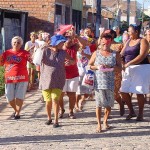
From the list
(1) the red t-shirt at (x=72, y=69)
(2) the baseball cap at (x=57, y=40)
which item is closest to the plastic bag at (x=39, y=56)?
(2) the baseball cap at (x=57, y=40)

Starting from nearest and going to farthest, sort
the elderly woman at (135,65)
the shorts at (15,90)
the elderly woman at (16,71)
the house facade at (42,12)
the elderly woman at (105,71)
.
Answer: the elderly woman at (105,71)
the elderly woman at (135,65)
the elderly woman at (16,71)
the shorts at (15,90)
the house facade at (42,12)

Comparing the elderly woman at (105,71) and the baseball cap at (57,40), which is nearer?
the elderly woman at (105,71)

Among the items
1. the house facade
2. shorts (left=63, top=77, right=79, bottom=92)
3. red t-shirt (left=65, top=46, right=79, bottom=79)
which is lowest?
shorts (left=63, top=77, right=79, bottom=92)

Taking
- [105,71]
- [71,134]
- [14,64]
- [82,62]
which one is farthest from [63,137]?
[82,62]

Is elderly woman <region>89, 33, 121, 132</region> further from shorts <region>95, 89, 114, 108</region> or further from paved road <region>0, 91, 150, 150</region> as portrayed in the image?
paved road <region>0, 91, 150, 150</region>

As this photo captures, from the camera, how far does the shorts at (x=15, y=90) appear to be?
9281 mm

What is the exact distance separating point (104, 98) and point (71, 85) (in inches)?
46.7

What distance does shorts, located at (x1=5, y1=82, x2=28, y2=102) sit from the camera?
9.28 metres

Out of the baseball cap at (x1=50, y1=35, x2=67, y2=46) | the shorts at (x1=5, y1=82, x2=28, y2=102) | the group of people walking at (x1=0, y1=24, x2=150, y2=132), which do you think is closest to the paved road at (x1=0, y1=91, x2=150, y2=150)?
the group of people walking at (x1=0, y1=24, x2=150, y2=132)

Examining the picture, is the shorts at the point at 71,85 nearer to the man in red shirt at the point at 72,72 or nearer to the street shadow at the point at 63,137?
the man in red shirt at the point at 72,72

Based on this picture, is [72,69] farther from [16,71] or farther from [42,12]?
[42,12]

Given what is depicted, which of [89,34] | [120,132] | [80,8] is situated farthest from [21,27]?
[120,132]

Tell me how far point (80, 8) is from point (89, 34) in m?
18.6

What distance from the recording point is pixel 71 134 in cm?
793
